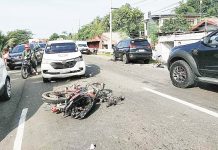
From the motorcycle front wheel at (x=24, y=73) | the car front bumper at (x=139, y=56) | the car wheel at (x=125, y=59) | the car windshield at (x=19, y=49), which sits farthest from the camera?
the car windshield at (x=19, y=49)

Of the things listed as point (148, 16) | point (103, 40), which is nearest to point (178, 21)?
point (148, 16)

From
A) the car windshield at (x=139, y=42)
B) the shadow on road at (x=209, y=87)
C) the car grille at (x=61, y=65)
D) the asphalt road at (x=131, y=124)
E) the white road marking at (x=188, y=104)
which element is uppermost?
the car windshield at (x=139, y=42)

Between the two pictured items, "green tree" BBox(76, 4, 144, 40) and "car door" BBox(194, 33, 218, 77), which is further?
"green tree" BBox(76, 4, 144, 40)

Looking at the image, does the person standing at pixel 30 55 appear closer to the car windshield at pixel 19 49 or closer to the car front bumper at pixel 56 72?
the car front bumper at pixel 56 72

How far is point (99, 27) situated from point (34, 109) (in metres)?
90.4

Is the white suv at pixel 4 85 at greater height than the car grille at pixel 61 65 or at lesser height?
lesser

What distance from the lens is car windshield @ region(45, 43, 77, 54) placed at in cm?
1487

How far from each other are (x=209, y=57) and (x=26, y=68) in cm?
1024

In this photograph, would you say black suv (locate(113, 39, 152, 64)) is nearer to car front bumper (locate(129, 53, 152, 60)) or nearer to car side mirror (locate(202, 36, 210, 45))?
car front bumper (locate(129, 53, 152, 60))

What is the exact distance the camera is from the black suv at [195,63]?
8.70 meters

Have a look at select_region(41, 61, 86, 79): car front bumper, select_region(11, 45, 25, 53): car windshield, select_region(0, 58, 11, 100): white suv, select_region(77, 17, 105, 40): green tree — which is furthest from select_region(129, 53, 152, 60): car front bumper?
select_region(77, 17, 105, 40): green tree

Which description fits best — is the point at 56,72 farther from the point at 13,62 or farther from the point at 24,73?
the point at 13,62

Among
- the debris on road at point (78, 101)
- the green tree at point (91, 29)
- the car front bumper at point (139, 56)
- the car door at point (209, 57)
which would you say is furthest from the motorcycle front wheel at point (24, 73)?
the green tree at point (91, 29)

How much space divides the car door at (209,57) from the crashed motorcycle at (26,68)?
9591mm
